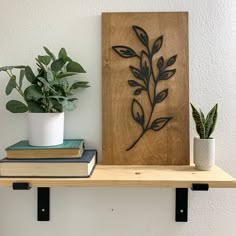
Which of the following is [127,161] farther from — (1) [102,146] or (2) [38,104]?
(2) [38,104]

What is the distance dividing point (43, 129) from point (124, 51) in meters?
0.26

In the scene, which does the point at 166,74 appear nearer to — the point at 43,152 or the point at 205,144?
the point at 205,144

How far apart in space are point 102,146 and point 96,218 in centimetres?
18

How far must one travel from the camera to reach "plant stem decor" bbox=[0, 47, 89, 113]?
494mm

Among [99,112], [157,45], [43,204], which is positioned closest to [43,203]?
[43,204]

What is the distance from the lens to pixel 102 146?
57 centimetres

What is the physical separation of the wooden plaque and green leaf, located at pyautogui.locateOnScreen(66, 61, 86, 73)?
61 millimetres

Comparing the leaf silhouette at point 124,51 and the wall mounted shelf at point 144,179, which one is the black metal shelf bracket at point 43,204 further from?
the leaf silhouette at point 124,51

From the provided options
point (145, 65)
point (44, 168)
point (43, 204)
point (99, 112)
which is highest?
point (145, 65)

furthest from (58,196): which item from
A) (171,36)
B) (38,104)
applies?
(171,36)

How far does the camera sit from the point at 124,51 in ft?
1.84

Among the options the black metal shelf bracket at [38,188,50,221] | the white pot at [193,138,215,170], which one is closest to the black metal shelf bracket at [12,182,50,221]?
the black metal shelf bracket at [38,188,50,221]

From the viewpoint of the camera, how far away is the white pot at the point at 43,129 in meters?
0.49

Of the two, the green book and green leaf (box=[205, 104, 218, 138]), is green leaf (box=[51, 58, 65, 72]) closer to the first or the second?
the green book
